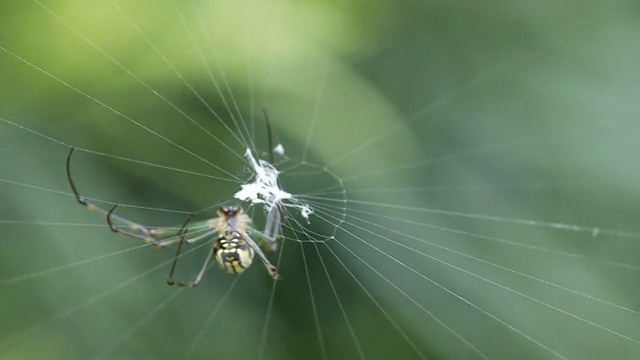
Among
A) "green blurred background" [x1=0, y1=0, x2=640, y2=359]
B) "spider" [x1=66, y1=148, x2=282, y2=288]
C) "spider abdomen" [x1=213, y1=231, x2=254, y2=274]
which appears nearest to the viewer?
"green blurred background" [x1=0, y1=0, x2=640, y2=359]

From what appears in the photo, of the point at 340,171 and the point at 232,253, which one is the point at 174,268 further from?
the point at 340,171

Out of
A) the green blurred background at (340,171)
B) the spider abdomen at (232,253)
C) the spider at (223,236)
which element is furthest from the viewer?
the spider abdomen at (232,253)

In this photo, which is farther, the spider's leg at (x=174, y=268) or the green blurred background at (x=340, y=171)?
the spider's leg at (x=174, y=268)

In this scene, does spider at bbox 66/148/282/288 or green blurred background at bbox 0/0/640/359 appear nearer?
green blurred background at bbox 0/0/640/359

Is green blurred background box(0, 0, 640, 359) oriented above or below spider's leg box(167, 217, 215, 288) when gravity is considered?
above

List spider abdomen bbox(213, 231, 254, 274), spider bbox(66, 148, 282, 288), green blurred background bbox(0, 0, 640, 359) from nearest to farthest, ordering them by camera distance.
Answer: green blurred background bbox(0, 0, 640, 359) < spider bbox(66, 148, 282, 288) < spider abdomen bbox(213, 231, 254, 274)

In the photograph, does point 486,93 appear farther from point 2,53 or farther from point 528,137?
point 2,53
